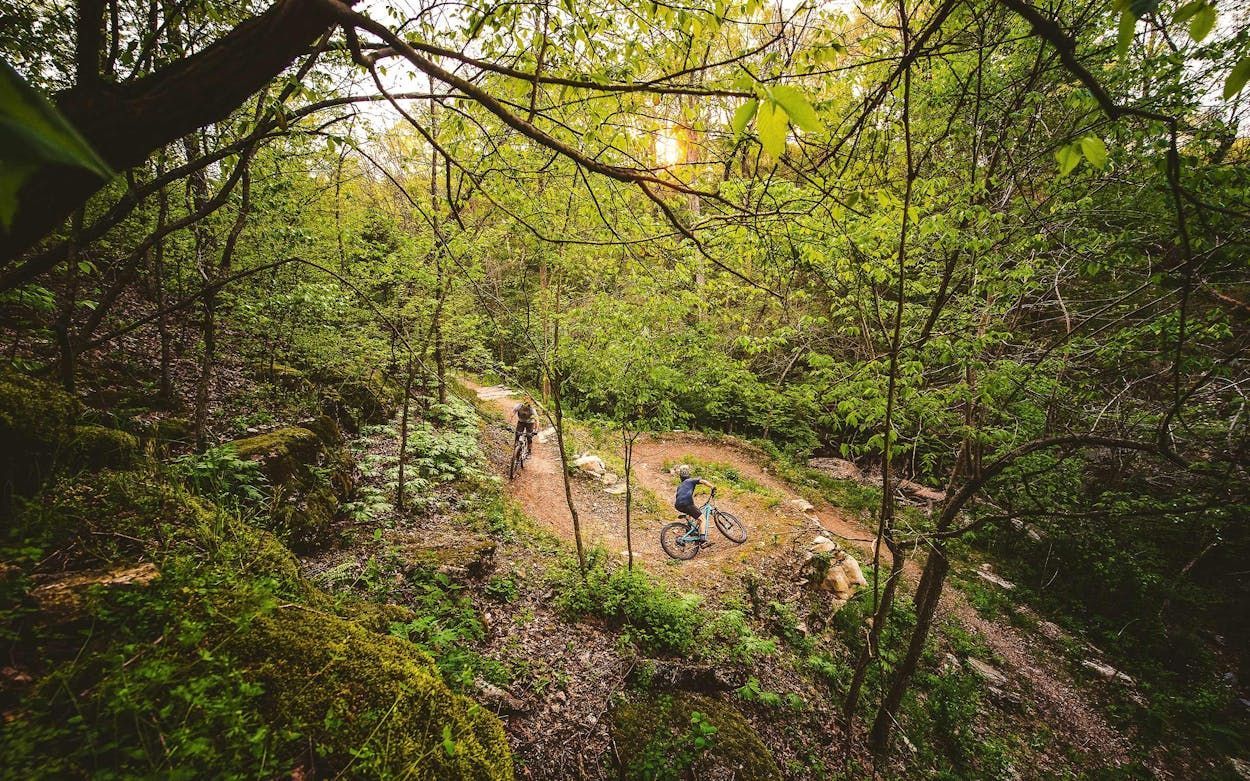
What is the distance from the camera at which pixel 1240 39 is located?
336 cm

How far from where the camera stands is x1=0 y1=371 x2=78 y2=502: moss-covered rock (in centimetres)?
235

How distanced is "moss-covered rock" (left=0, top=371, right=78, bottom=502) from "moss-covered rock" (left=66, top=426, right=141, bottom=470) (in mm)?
66

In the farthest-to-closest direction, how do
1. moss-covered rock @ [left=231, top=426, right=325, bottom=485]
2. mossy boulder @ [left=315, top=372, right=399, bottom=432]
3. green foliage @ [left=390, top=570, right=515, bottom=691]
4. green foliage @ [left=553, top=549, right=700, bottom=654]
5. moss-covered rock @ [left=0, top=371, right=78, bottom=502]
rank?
mossy boulder @ [left=315, top=372, right=399, bottom=432]
green foliage @ [left=553, top=549, right=700, bottom=654]
moss-covered rock @ [left=231, top=426, right=325, bottom=485]
green foliage @ [left=390, top=570, right=515, bottom=691]
moss-covered rock @ [left=0, top=371, right=78, bottom=502]

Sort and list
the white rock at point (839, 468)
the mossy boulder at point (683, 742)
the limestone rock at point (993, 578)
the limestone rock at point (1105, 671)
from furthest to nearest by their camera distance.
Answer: the white rock at point (839, 468), the limestone rock at point (993, 578), the limestone rock at point (1105, 671), the mossy boulder at point (683, 742)

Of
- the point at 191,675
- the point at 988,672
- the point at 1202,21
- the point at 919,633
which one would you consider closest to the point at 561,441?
the point at 191,675

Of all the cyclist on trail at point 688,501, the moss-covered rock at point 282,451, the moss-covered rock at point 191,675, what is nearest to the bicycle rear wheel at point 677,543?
the cyclist on trail at point 688,501

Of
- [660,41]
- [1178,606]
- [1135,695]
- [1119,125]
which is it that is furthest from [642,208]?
[1178,606]

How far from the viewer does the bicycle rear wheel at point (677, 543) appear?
8.61 meters

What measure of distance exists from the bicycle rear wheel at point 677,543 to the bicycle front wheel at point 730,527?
0.89m

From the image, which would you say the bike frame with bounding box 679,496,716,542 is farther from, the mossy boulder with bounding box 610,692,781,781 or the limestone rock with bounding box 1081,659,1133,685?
the limestone rock with bounding box 1081,659,1133,685

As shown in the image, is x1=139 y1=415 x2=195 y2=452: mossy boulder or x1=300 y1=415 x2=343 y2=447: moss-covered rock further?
x1=300 y1=415 x2=343 y2=447: moss-covered rock

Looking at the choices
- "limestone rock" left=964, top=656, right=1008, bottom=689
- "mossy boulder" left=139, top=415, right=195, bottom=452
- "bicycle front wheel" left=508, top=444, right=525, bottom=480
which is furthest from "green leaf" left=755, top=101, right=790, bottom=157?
"limestone rock" left=964, top=656, right=1008, bottom=689

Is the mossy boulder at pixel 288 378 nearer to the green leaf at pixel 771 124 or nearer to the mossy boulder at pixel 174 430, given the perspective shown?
the mossy boulder at pixel 174 430

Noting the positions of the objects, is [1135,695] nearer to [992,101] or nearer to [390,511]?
[992,101]
